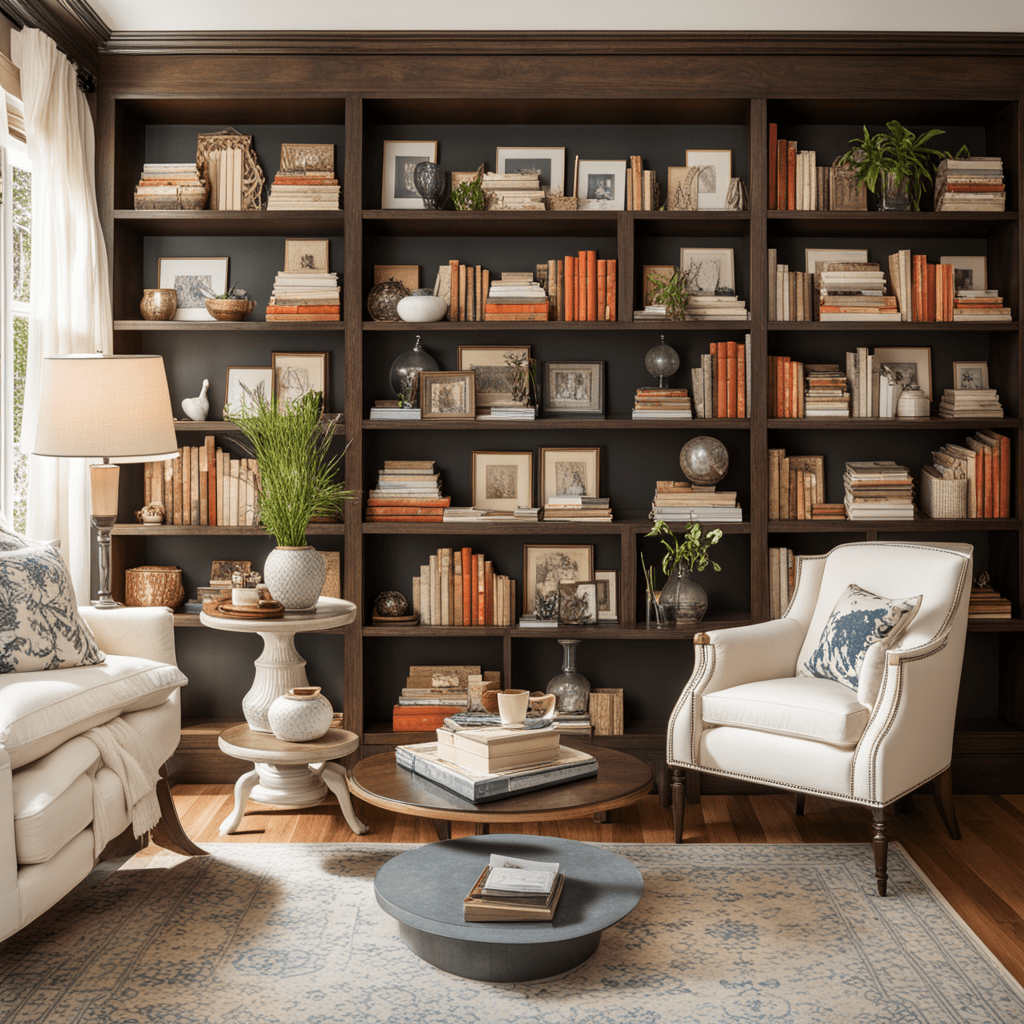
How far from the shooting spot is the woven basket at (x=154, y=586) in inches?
157

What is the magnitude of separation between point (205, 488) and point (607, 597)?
1.67 m

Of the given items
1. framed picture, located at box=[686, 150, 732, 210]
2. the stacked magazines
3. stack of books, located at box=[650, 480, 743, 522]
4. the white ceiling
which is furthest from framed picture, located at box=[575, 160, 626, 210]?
the stacked magazines

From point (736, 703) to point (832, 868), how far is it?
56cm

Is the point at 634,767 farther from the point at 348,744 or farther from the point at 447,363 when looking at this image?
the point at 447,363

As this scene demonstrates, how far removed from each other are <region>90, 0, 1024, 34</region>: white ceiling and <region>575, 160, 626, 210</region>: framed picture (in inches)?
20.7

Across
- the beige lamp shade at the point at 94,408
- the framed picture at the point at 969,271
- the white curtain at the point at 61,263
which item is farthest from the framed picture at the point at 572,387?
the white curtain at the point at 61,263

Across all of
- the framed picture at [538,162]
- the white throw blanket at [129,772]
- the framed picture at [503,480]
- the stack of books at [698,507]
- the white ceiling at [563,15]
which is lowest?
the white throw blanket at [129,772]

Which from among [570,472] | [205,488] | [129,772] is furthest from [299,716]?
[570,472]

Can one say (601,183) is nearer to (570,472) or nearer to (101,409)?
(570,472)

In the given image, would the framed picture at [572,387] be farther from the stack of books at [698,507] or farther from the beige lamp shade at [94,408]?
the beige lamp shade at [94,408]

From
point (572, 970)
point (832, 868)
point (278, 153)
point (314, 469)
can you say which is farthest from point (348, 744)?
point (278, 153)

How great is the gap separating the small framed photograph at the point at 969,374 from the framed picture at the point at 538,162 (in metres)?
1.77

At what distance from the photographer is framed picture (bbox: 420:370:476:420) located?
396 centimetres

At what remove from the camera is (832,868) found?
3.06 m
